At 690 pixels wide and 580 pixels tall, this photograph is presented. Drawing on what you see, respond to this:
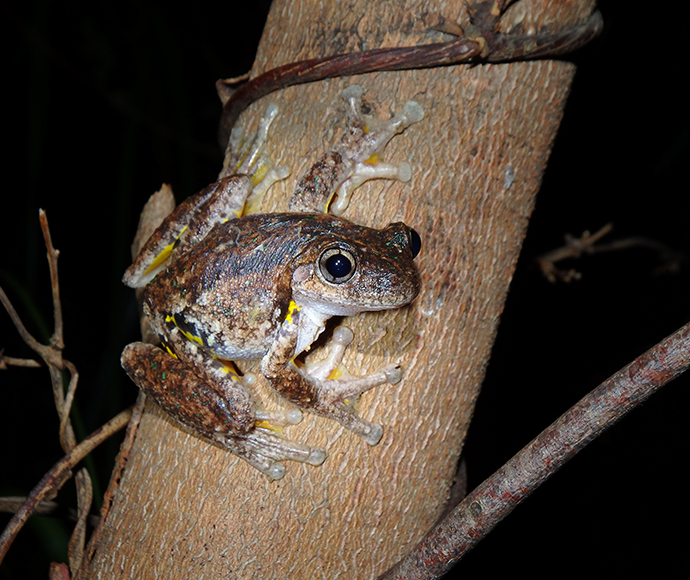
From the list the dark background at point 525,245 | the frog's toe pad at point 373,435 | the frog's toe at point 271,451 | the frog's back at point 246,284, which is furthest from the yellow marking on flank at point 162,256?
the dark background at point 525,245

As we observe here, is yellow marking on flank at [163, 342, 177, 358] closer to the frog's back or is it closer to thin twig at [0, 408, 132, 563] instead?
the frog's back

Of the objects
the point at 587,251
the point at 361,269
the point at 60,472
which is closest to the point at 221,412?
the point at 361,269

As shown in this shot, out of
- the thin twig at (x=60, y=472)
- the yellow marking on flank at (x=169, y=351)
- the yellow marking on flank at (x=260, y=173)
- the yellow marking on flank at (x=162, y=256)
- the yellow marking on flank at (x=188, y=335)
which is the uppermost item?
the yellow marking on flank at (x=260, y=173)

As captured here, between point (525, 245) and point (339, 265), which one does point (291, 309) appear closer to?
point (339, 265)

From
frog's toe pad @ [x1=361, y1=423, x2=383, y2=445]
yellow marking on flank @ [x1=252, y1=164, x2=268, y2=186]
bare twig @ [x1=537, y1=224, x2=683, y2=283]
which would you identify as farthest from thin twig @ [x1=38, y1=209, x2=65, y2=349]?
bare twig @ [x1=537, y1=224, x2=683, y2=283]

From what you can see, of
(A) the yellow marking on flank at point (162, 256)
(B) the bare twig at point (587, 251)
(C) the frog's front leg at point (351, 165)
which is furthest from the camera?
(B) the bare twig at point (587, 251)

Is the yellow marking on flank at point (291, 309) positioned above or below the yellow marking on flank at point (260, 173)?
below

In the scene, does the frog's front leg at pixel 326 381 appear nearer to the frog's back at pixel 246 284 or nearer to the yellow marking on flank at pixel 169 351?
the frog's back at pixel 246 284
